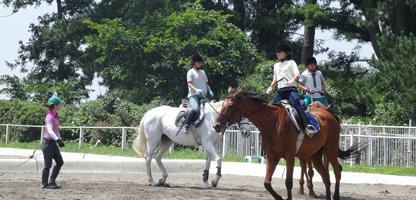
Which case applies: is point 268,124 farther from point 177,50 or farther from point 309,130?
point 177,50

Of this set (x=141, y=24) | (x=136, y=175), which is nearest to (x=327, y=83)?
(x=141, y=24)

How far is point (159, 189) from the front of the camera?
43.6 feet

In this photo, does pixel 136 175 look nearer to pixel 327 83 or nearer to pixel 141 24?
pixel 327 83

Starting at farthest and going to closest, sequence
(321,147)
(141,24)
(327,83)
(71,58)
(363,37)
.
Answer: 1. (71,58)
2. (141,24)
3. (363,37)
4. (327,83)
5. (321,147)

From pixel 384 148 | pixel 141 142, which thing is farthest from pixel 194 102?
pixel 384 148

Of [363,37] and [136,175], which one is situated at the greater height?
[363,37]

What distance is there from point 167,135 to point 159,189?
1825 mm

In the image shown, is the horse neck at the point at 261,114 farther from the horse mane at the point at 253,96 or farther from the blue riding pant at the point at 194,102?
the blue riding pant at the point at 194,102

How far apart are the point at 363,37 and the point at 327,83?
434 centimetres

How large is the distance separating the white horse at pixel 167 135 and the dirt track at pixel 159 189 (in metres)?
0.54

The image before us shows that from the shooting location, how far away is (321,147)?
1228cm

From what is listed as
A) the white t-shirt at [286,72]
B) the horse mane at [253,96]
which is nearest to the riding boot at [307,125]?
the horse mane at [253,96]

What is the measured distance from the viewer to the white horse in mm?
14070

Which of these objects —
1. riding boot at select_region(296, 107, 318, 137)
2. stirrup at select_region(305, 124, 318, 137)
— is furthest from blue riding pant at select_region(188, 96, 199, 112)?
stirrup at select_region(305, 124, 318, 137)
